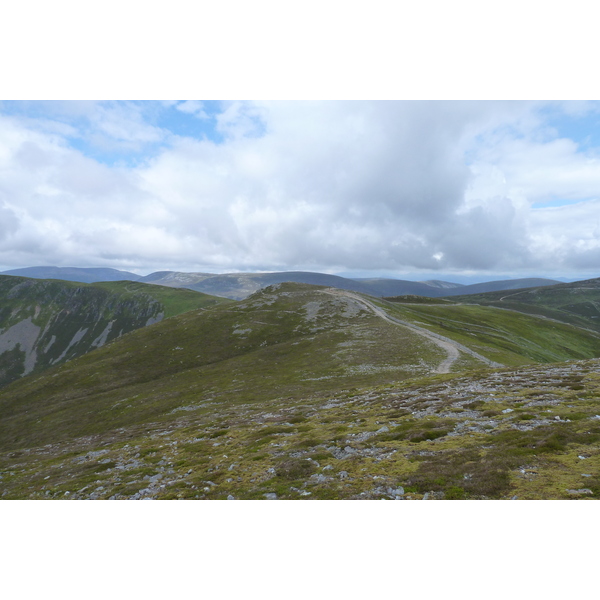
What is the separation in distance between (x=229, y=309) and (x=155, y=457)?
372ft

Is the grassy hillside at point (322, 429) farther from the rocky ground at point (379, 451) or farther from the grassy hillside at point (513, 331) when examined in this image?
the grassy hillside at point (513, 331)

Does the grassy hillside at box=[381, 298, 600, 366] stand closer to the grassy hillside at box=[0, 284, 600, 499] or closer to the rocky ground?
the grassy hillside at box=[0, 284, 600, 499]

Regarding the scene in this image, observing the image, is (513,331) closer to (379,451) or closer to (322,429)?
(322,429)

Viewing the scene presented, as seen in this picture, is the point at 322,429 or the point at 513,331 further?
the point at 513,331

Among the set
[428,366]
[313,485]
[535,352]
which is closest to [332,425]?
[313,485]

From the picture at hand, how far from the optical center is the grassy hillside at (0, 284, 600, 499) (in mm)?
16609

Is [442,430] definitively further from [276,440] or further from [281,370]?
[281,370]

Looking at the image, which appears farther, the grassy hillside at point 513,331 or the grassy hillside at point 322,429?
the grassy hillside at point 513,331

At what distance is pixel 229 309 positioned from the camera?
140875mm

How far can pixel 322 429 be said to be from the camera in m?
28.2

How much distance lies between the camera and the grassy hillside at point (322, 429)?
654 inches

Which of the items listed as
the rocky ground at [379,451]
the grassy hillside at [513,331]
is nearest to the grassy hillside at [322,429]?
the rocky ground at [379,451]

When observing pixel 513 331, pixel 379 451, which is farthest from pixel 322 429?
pixel 513 331

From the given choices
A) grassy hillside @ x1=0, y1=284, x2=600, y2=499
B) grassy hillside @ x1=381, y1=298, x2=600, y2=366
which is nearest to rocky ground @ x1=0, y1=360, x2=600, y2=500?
grassy hillside @ x1=0, y1=284, x2=600, y2=499
